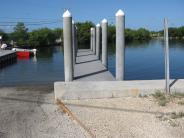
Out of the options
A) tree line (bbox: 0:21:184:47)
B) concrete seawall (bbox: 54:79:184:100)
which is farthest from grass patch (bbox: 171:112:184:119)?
tree line (bbox: 0:21:184:47)

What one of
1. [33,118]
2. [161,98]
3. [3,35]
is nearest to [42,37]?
[3,35]

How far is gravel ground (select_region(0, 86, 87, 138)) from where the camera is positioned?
267 inches

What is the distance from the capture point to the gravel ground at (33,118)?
22.2 ft

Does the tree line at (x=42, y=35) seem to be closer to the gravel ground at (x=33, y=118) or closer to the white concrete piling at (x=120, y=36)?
the white concrete piling at (x=120, y=36)

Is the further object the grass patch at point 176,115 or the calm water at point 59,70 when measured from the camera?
the calm water at point 59,70

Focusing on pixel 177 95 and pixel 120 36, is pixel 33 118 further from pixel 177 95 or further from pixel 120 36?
pixel 120 36

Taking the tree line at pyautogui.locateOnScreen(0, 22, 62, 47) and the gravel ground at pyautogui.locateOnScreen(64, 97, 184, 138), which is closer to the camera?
the gravel ground at pyautogui.locateOnScreen(64, 97, 184, 138)

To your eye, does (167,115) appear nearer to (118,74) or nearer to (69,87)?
(69,87)

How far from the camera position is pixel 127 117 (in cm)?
760

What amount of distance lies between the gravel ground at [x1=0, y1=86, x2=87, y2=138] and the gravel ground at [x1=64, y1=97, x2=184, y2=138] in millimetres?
376

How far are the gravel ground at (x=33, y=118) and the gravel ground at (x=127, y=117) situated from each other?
376 mm

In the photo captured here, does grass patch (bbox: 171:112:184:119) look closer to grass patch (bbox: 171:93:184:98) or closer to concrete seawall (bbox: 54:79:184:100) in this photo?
grass patch (bbox: 171:93:184:98)

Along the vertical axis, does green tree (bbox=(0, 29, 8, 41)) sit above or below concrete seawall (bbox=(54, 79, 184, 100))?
above

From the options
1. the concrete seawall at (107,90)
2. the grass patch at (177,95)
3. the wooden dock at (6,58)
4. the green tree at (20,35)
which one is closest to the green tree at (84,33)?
the green tree at (20,35)
